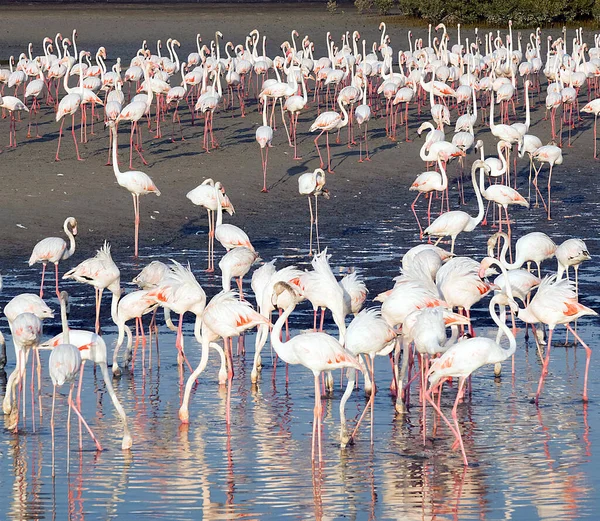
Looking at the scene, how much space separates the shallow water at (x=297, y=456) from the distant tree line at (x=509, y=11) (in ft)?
100

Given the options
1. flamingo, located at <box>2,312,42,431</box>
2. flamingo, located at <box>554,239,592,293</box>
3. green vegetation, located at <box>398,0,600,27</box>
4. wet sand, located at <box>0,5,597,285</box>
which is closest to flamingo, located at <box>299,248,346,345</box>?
flamingo, located at <box>2,312,42,431</box>

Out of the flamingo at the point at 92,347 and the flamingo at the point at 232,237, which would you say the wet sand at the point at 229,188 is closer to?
the flamingo at the point at 232,237

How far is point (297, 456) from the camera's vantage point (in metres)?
6.96

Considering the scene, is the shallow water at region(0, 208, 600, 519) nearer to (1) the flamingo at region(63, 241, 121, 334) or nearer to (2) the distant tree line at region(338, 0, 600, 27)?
(1) the flamingo at region(63, 241, 121, 334)

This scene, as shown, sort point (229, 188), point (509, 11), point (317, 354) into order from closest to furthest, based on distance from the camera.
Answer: point (317, 354), point (229, 188), point (509, 11)

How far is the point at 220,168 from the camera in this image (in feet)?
56.4

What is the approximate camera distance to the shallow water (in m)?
6.09

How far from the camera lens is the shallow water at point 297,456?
6090 millimetres

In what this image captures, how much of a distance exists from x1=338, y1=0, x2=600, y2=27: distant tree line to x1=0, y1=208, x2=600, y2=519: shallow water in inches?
1201

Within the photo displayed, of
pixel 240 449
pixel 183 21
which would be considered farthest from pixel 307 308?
pixel 183 21

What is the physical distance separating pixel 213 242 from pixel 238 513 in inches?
301

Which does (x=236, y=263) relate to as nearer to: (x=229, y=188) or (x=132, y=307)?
(x=132, y=307)

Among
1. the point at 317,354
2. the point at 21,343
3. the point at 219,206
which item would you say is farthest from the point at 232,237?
the point at 317,354

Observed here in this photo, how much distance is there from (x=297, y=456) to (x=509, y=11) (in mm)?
33684
